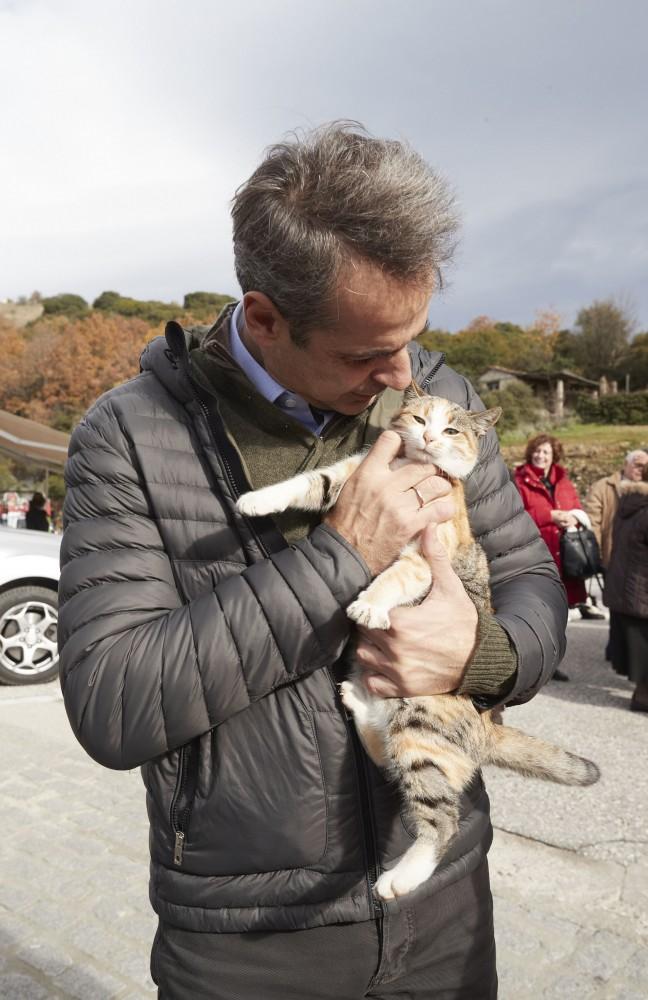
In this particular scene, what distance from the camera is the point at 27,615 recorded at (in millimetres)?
7906

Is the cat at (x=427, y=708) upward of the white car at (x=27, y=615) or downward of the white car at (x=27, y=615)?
upward

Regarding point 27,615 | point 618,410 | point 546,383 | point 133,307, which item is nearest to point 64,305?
point 133,307

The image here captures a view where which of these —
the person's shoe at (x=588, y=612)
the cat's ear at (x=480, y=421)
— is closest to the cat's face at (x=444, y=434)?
the cat's ear at (x=480, y=421)

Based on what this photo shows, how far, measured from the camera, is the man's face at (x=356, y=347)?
153 centimetres

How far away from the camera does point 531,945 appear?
138 inches

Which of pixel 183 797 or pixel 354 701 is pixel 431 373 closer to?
pixel 354 701

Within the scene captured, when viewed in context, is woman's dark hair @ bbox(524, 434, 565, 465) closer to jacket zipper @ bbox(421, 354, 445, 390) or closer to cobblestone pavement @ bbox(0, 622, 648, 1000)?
cobblestone pavement @ bbox(0, 622, 648, 1000)

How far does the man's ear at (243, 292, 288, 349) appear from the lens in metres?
1.62

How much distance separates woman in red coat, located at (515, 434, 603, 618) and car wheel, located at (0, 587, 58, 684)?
560 cm

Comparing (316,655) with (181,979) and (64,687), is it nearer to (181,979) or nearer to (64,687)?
(64,687)

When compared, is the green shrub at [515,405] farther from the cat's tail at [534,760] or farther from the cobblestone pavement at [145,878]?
the cat's tail at [534,760]

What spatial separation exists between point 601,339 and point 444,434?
178ft

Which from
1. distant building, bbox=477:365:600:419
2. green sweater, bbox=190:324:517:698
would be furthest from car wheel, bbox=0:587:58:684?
distant building, bbox=477:365:600:419

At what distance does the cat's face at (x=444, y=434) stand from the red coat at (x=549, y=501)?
631 cm
